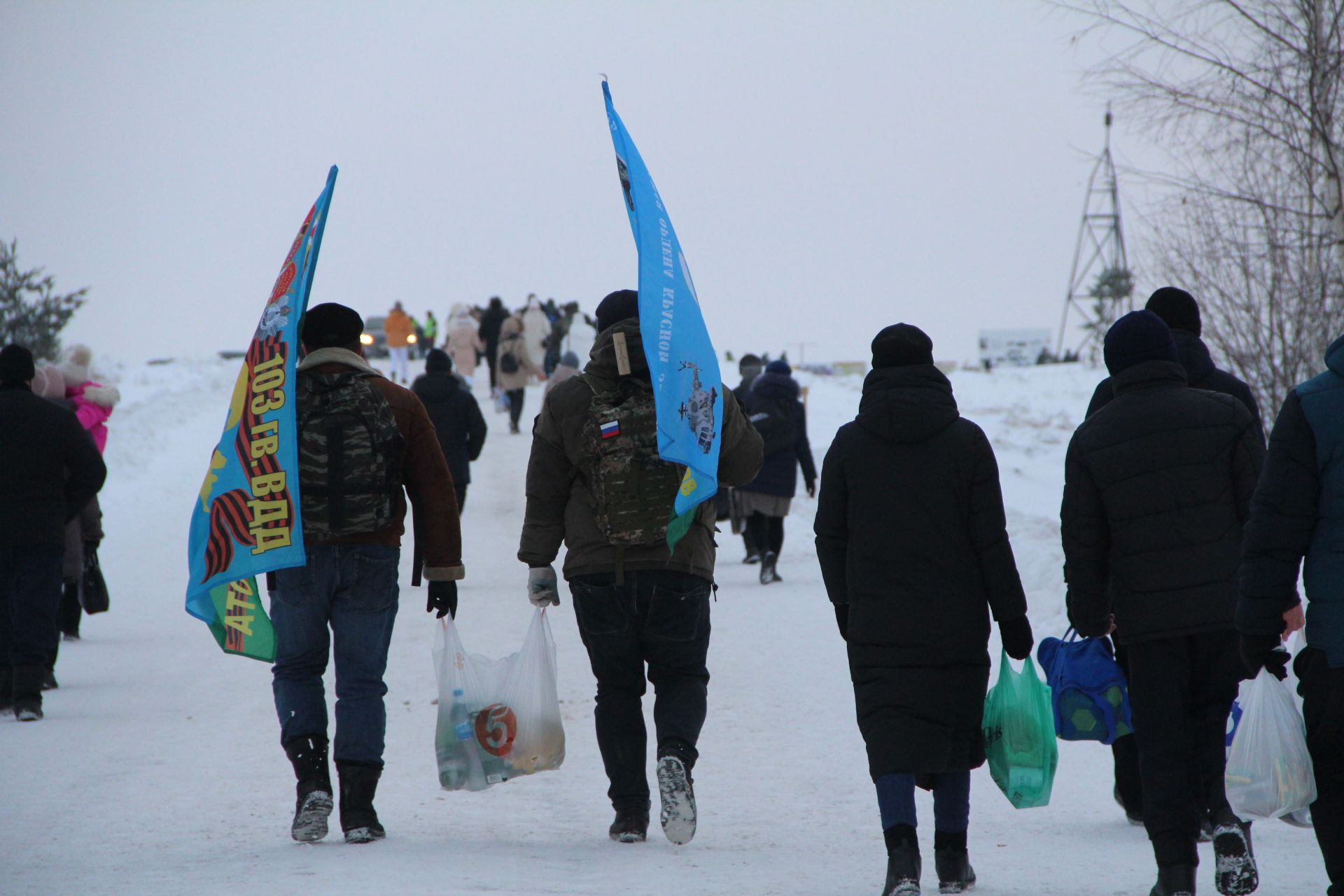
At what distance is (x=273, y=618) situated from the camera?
18.8ft

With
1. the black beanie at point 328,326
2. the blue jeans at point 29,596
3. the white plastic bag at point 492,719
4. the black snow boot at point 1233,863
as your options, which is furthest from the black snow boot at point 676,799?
the blue jeans at point 29,596


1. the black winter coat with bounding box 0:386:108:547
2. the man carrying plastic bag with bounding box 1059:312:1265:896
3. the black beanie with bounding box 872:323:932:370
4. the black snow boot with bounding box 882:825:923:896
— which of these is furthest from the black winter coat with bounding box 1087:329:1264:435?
the black winter coat with bounding box 0:386:108:547

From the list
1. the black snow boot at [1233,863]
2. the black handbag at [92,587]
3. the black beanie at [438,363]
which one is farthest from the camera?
the black beanie at [438,363]

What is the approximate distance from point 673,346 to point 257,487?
1.62 m

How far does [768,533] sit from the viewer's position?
14000 millimetres

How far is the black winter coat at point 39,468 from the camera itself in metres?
8.09

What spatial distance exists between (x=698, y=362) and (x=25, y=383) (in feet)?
15.0

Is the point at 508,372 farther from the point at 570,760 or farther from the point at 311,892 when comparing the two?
the point at 311,892

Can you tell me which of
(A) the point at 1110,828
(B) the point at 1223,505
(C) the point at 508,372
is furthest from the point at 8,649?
(C) the point at 508,372

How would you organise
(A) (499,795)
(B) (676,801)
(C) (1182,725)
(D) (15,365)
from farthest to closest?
(D) (15,365) → (A) (499,795) → (B) (676,801) → (C) (1182,725)

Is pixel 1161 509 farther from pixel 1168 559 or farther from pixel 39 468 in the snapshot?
pixel 39 468

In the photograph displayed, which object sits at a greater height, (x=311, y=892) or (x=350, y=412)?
(x=350, y=412)

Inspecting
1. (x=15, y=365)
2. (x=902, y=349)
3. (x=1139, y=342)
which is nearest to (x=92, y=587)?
(x=15, y=365)

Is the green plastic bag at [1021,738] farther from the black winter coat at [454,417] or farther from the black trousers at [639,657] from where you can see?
the black winter coat at [454,417]
